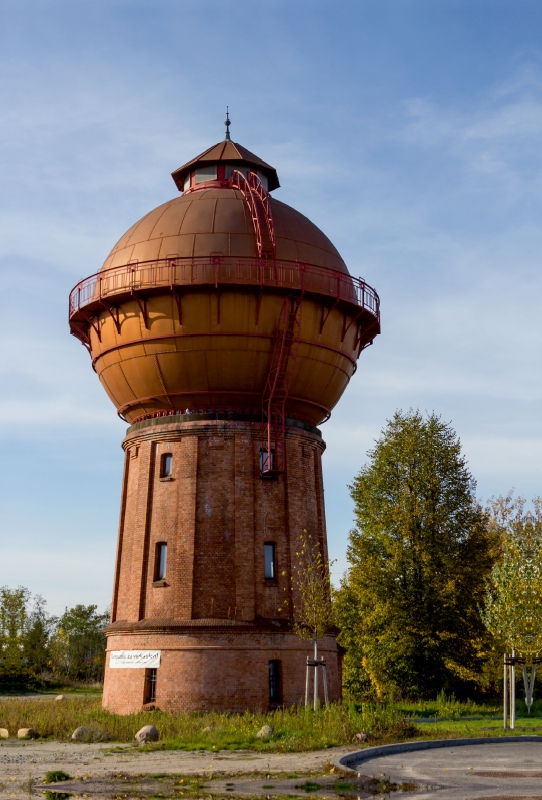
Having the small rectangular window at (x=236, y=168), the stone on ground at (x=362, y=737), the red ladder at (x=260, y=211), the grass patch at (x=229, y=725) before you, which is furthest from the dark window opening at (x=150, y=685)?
the small rectangular window at (x=236, y=168)

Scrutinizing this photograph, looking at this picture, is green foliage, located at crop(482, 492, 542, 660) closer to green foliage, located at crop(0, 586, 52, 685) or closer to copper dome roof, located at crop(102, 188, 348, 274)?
copper dome roof, located at crop(102, 188, 348, 274)

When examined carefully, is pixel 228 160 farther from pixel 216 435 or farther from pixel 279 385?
pixel 216 435

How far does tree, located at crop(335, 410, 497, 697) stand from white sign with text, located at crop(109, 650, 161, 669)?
423 inches

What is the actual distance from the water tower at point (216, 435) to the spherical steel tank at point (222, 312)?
48 mm

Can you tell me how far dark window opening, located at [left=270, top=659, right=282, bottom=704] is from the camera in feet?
79.3

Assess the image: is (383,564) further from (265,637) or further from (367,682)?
(265,637)

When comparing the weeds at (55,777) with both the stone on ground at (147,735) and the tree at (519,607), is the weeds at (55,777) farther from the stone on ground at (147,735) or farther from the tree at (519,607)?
the tree at (519,607)

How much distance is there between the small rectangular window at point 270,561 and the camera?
25.5m

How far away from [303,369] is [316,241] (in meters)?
4.48

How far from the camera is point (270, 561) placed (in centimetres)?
2564

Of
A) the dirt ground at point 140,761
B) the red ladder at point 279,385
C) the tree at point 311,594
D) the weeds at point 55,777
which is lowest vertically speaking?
the weeds at point 55,777

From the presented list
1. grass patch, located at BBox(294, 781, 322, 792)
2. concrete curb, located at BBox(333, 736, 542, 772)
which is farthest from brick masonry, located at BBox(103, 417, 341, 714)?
grass patch, located at BBox(294, 781, 322, 792)

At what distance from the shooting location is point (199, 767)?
15500 millimetres

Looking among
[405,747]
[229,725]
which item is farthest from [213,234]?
[405,747]
